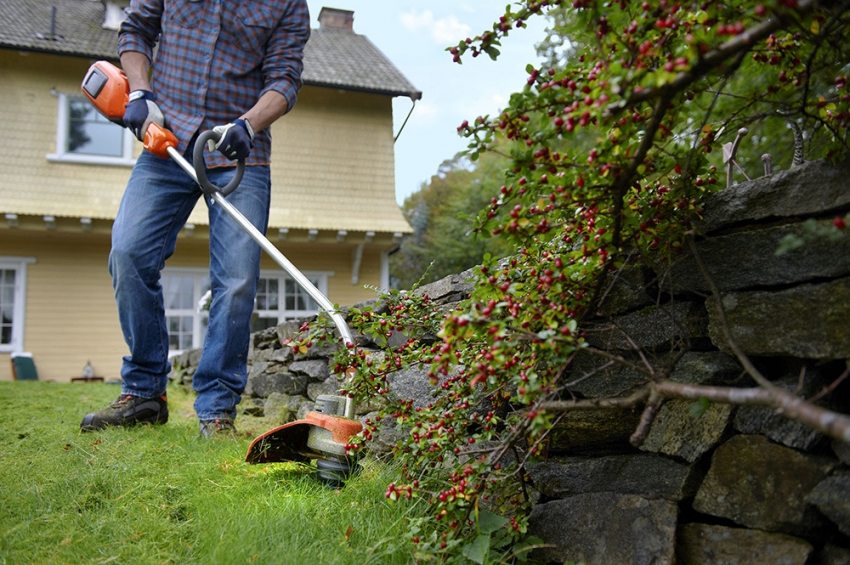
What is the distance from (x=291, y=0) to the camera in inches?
126

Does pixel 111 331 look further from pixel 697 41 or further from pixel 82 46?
pixel 697 41

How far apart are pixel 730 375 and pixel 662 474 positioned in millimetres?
274

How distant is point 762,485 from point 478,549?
0.60m

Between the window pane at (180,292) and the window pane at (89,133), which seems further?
the window pane at (180,292)

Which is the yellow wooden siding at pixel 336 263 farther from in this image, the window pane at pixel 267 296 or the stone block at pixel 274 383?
the stone block at pixel 274 383

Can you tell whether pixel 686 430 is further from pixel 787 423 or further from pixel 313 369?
pixel 313 369

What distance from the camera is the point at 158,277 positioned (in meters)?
2.95

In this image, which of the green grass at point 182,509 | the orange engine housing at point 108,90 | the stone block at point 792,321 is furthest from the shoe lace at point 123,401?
the stone block at point 792,321

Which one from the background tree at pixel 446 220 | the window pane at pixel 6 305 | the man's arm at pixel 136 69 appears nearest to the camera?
the man's arm at pixel 136 69

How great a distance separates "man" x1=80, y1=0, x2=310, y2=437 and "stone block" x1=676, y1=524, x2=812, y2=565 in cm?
187

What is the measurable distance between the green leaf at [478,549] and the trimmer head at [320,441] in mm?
485

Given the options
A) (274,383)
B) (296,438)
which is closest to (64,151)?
(274,383)

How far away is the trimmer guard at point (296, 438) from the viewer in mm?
1935

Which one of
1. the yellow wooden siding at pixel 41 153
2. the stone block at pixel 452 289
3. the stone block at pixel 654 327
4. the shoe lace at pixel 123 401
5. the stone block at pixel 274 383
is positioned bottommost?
the stone block at pixel 274 383
